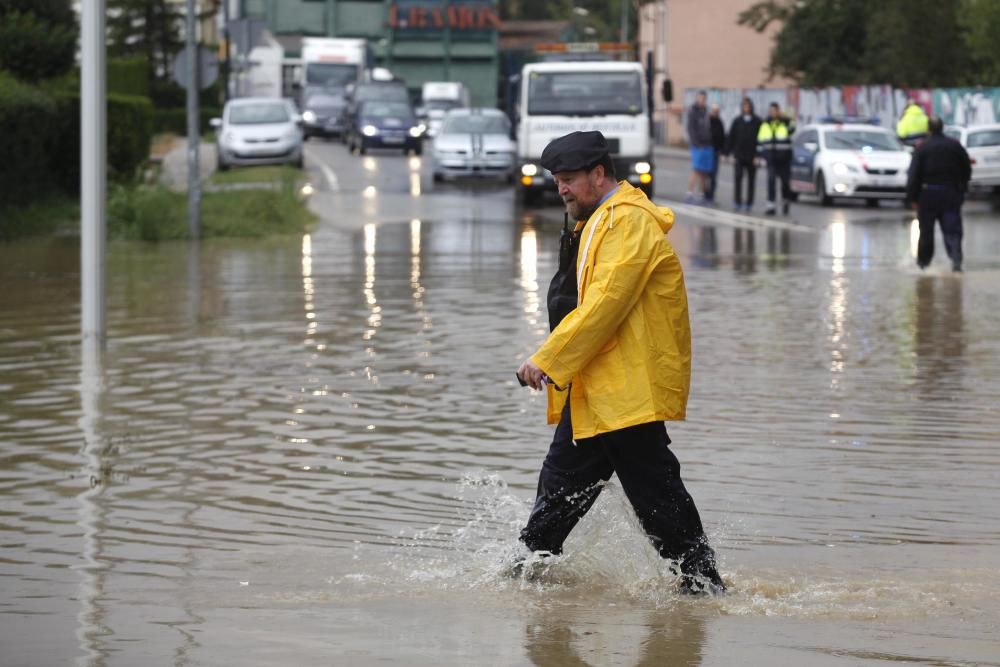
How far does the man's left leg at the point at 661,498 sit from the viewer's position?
642cm

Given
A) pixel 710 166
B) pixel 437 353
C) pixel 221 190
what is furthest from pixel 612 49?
pixel 437 353

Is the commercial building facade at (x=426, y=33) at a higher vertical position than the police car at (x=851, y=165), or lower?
higher

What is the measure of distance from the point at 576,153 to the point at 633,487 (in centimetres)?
111

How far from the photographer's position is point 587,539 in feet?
22.9

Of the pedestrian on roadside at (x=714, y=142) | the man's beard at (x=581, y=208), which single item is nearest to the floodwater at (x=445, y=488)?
the man's beard at (x=581, y=208)

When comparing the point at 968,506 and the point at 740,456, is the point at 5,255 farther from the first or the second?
the point at 968,506

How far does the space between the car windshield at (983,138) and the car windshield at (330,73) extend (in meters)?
37.1

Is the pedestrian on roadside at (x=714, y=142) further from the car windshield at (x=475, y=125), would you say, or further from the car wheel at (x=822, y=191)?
the car windshield at (x=475, y=125)

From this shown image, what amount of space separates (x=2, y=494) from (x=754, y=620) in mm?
3731

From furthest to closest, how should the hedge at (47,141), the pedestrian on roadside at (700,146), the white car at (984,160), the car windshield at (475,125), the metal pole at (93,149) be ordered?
the car windshield at (475,125) < the white car at (984,160) < the pedestrian on roadside at (700,146) < the hedge at (47,141) < the metal pole at (93,149)

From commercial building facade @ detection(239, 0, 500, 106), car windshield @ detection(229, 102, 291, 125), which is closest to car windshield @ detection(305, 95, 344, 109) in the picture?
car windshield @ detection(229, 102, 291, 125)

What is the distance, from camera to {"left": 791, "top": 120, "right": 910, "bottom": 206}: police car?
32688 millimetres

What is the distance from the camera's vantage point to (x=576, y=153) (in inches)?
252

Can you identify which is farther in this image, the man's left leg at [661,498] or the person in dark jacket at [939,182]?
the person in dark jacket at [939,182]
